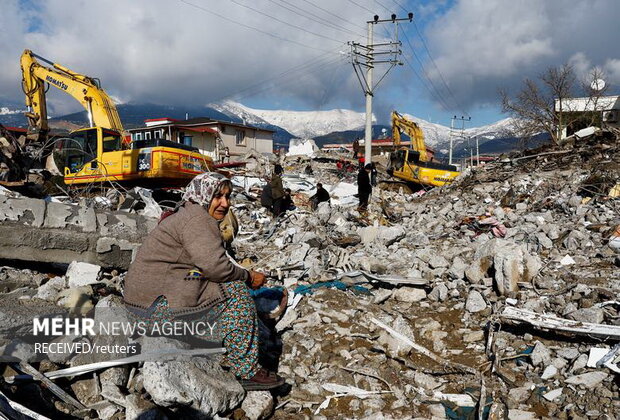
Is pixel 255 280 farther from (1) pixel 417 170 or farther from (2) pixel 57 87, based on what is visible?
(1) pixel 417 170

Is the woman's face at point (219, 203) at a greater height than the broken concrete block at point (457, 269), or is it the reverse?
the woman's face at point (219, 203)

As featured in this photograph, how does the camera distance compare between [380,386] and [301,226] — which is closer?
[380,386]

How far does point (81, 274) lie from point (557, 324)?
13.5ft

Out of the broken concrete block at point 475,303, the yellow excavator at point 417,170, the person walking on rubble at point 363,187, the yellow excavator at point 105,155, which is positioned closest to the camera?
the broken concrete block at point 475,303

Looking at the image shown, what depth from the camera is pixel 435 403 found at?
291cm

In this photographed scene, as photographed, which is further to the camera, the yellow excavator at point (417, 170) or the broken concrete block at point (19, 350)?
the yellow excavator at point (417, 170)

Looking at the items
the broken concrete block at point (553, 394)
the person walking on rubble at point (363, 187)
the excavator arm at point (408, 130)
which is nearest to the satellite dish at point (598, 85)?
the excavator arm at point (408, 130)

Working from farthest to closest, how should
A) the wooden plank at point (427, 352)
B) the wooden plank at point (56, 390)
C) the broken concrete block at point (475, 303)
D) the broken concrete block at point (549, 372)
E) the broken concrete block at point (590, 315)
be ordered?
the broken concrete block at point (475, 303) < the broken concrete block at point (590, 315) < the wooden plank at point (427, 352) < the broken concrete block at point (549, 372) < the wooden plank at point (56, 390)

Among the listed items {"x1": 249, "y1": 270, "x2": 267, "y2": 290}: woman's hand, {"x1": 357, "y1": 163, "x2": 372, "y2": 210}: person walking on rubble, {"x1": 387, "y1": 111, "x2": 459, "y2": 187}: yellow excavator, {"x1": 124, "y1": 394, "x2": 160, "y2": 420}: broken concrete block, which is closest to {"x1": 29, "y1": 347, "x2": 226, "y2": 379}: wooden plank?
{"x1": 124, "y1": 394, "x2": 160, "y2": 420}: broken concrete block

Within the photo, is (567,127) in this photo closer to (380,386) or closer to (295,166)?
(295,166)

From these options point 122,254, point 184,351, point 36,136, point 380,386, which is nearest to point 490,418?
point 380,386

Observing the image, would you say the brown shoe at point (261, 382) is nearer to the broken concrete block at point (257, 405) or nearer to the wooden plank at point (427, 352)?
the broken concrete block at point (257, 405)

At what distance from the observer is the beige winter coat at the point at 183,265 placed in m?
2.50

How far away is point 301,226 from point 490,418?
21.4 feet
